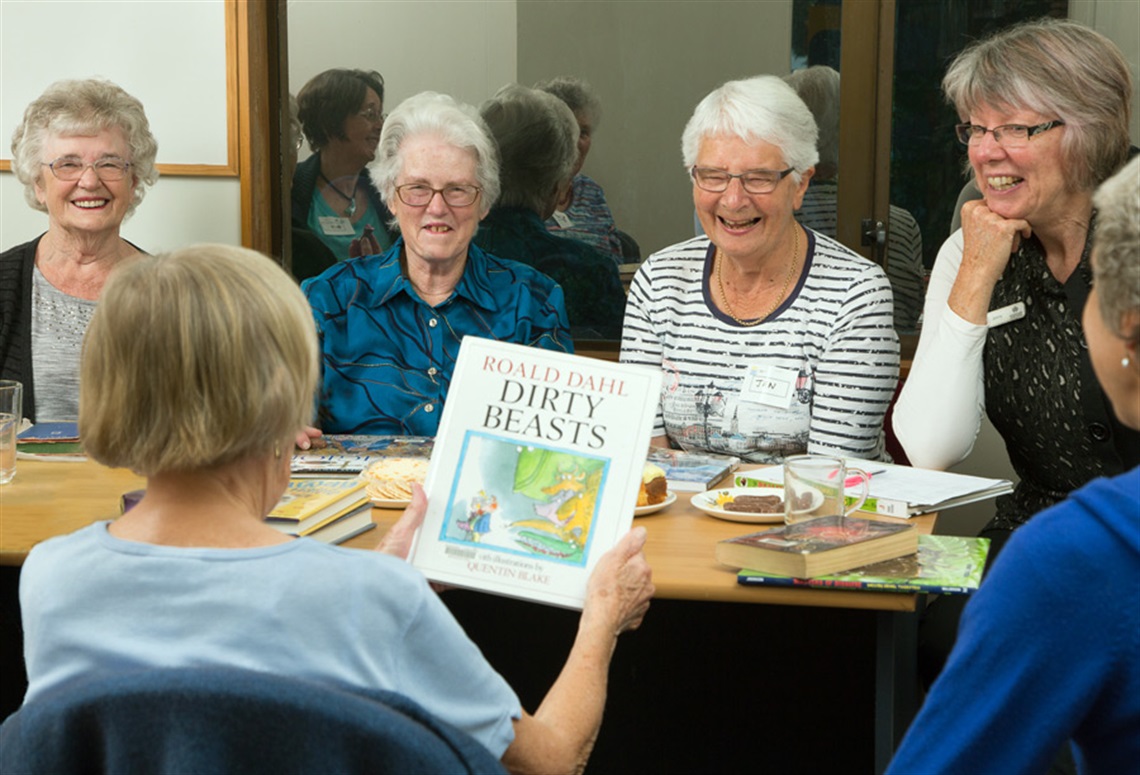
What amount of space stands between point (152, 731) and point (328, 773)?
0.47ft

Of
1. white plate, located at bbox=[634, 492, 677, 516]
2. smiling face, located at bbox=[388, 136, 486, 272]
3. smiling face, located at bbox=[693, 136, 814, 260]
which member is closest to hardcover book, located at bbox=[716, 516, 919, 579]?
white plate, located at bbox=[634, 492, 677, 516]

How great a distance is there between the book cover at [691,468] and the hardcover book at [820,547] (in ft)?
1.45

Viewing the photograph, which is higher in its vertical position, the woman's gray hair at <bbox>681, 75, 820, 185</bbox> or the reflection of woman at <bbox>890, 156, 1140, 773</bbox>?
the woman's gray hair at <bbox>681, 75, 820, 185</bbox>

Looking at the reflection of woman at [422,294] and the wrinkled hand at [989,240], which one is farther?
the reflection of woman at [422,294]

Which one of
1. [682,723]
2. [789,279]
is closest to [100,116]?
[789,279]

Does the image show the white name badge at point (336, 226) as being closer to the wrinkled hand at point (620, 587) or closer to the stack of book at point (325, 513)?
the stack of book at point (325, 513)

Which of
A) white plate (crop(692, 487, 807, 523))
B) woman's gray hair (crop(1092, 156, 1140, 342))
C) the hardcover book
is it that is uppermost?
woman's gray hair (crop(1092, 156, 1140, 342))

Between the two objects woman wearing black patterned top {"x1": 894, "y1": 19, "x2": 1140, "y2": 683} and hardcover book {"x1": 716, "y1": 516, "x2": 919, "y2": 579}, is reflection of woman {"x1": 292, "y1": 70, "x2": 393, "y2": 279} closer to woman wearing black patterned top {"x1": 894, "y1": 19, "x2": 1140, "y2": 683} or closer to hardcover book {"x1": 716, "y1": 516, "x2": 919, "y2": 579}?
woman wearing black patterned top {"x1": 894, "y1": 19, "x2": 1140, "y2": 683}

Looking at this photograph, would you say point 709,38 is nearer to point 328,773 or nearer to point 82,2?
point 82,2

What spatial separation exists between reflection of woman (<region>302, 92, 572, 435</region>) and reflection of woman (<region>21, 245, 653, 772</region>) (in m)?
1.75

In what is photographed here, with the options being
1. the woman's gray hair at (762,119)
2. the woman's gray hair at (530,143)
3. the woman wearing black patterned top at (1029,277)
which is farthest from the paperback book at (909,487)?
the woman's gray hair at (530,143)

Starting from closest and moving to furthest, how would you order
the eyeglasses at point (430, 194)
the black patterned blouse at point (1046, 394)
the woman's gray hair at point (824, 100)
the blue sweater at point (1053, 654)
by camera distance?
the blue sweater at point (1053, 654) < the black patterned blouse at point (1046, 394) < the eyeglasses at point (430, 194) < the woman's gray hair at point (824, 100)

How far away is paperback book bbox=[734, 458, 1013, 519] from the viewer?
2.26 m

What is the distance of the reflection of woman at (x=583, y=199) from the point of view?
13.1ft
